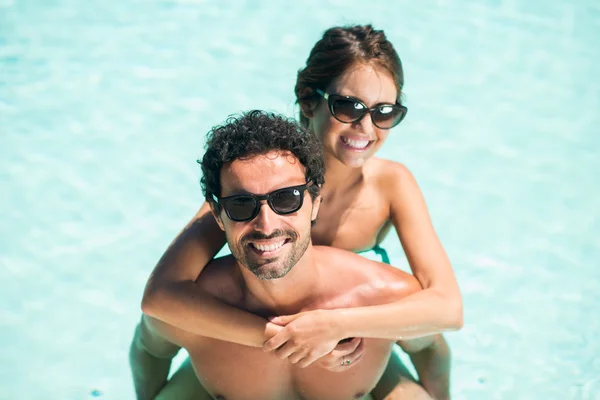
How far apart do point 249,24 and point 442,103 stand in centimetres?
207

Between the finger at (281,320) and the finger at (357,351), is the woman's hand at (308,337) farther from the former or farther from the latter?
the finger at (357,351)

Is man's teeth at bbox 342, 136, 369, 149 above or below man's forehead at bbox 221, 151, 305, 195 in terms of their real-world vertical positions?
above

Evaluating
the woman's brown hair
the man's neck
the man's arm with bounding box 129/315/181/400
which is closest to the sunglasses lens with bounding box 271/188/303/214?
the man's neck

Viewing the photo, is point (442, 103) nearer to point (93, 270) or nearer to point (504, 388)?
point (504, 388)

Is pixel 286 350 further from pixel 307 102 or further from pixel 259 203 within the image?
pixel 307 102

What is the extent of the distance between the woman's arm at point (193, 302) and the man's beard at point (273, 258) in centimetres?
22

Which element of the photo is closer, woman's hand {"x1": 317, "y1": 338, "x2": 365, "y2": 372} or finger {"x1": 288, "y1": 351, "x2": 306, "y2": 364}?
finger {"x1": 288, "y1": 351, "x2": 306, "y2": 364}

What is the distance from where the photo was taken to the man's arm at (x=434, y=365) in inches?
142

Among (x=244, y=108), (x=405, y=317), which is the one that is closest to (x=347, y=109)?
(x=405, y=317)

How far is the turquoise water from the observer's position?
15.5ft

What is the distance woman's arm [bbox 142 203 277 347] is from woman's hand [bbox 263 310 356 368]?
72mm

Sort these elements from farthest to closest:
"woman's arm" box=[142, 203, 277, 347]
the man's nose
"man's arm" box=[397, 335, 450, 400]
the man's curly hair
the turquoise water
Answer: the turquoise water → "man's arm" box=[397, 335, 450, 400] → "woman's arm" box=[142, 203, 277, 347] → the man's curly hair → the man's nose

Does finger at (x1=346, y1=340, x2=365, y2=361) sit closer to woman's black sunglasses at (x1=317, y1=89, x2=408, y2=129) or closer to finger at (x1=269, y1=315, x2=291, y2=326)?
finger at (x1=269, y1=315, x2=291, y2=326)

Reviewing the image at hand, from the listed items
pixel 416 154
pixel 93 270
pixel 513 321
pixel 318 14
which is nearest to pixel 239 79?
pixel 318 14
